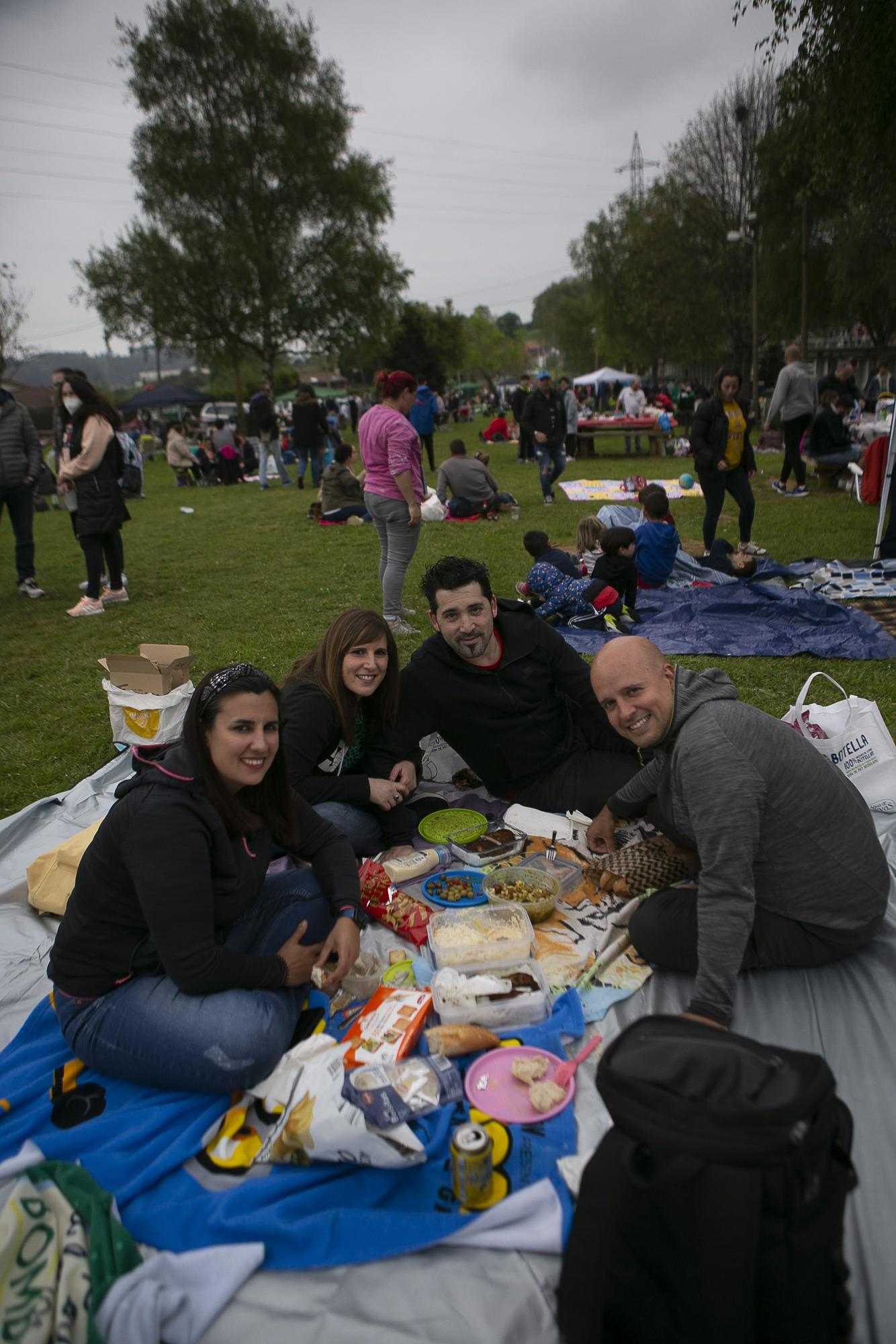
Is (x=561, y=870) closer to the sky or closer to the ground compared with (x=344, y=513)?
closer to the ground

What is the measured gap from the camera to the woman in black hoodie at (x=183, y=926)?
216cm

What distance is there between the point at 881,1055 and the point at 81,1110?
2329 mm

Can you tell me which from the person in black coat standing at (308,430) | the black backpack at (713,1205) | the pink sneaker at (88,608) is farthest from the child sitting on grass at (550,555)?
the person in black coat standing at (308,430)

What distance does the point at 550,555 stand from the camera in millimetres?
7023

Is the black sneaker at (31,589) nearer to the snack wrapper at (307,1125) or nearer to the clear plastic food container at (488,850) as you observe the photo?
the clear plastic food container at (488,850)

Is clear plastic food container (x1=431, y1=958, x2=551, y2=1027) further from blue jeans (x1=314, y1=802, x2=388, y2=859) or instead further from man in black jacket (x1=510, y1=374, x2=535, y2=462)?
man in black jacket (x1=510, y1=374, x2=535, y2=462)

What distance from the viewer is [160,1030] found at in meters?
2.23

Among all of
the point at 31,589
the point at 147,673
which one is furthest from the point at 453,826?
the point at 31,589

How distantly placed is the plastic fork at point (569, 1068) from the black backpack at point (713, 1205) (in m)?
0.59

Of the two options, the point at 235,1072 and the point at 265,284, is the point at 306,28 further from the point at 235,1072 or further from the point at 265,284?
the point at 235,1072

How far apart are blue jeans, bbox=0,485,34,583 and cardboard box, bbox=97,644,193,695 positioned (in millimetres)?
4215

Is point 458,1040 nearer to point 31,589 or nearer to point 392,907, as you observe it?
point 392,907

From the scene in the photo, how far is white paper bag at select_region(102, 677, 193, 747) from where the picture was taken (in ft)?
13.6

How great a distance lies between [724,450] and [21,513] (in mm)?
7052
